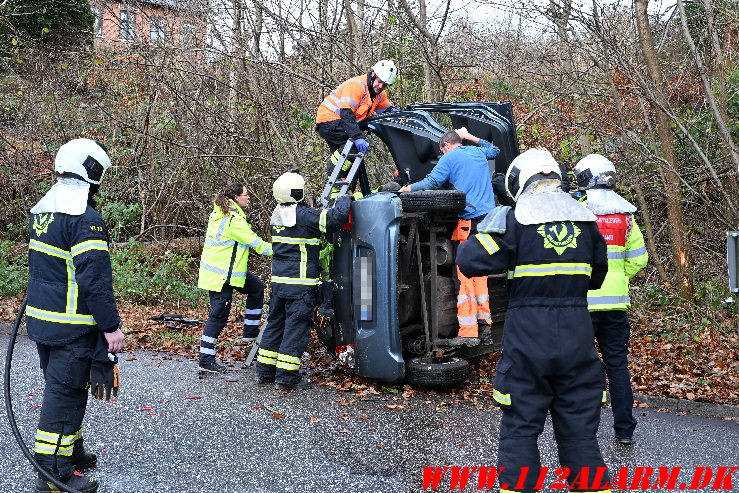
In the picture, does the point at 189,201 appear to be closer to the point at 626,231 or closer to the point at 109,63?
A: the point at 109,63

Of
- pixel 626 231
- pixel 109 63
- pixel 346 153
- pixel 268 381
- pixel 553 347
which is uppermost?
pixel 109 63

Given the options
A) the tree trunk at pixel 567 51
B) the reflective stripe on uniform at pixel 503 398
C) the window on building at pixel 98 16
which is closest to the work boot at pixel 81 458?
the reflective stripe on uniform at pixel 503 398

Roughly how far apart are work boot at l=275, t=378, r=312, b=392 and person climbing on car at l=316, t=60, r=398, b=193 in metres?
1.97

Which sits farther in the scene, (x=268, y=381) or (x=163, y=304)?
(x=163, y=304)

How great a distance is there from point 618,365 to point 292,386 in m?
2.86

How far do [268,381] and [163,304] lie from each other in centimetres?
499

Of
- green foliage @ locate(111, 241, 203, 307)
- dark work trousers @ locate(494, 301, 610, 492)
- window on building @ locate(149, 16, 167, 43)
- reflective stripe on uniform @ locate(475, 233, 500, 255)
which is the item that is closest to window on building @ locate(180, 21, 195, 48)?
window on building @ locate(149, 16, 167, 43)

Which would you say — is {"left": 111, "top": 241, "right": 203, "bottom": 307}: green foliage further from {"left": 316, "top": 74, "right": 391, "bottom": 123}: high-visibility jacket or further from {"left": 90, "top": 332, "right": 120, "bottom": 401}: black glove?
{"left": 90, "top": 332, "right": 120, "bottom": 401}: black glove

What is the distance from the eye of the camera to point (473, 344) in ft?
20.8

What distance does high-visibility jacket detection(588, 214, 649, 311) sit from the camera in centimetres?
498

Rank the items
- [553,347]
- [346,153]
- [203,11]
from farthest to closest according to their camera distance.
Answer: [203,11]
[346,153]
[553,347]

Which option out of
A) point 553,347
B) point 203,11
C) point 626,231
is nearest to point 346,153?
point 626,231

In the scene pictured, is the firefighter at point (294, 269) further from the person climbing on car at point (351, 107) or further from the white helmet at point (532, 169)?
the white helmet at point (532, 169)

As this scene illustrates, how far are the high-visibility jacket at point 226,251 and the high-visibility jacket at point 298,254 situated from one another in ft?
2.54
